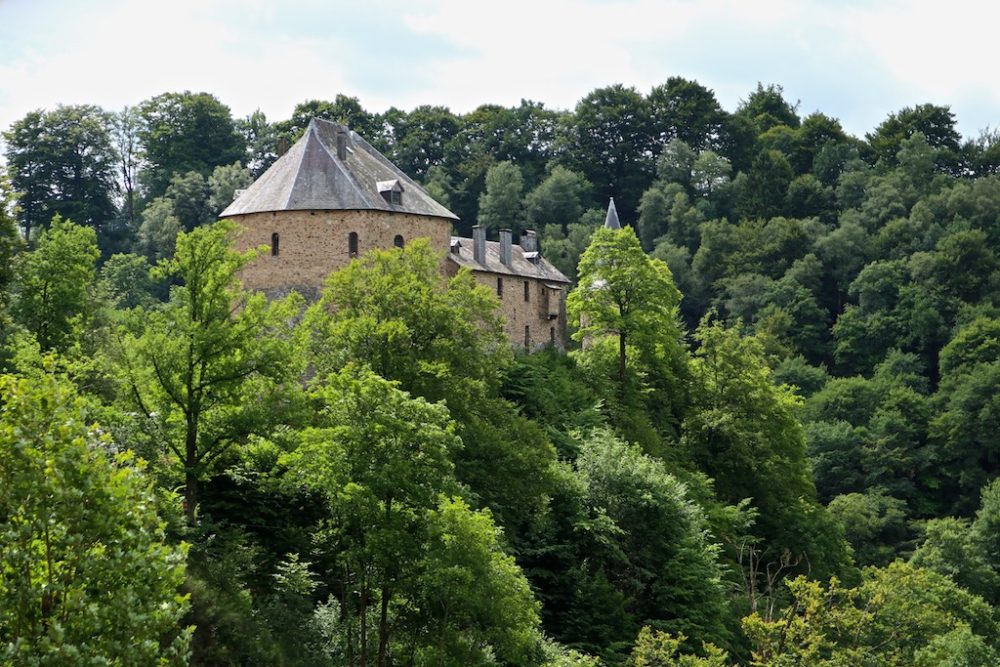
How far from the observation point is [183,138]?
91.4m

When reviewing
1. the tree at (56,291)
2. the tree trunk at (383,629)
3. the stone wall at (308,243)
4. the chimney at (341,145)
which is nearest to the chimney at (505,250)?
the chimney at (341,145)

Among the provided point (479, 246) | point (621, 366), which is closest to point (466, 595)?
point (621, 366)

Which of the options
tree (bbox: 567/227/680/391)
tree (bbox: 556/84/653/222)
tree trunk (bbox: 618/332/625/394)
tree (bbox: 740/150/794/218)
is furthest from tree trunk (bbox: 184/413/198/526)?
tree (bbox: 556/84/653/222)

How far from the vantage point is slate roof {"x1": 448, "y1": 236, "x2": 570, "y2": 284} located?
5703 cm

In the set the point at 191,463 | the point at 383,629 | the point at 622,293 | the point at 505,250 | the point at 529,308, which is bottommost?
the point at 383,629

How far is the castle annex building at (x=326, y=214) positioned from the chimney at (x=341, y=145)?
34mm

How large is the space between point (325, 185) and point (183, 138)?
4143 centimetres

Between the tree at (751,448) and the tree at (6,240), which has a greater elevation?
the tree at (6,240)

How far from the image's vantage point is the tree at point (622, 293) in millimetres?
54281

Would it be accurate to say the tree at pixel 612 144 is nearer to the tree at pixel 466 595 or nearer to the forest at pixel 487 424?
the forest at pixel 487 424

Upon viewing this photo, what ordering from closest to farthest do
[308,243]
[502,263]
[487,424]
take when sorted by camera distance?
[487,424]
[308,243]
[502,263]

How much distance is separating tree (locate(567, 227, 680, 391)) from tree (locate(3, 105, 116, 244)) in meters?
38.5

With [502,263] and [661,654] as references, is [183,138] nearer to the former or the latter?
[502,263]

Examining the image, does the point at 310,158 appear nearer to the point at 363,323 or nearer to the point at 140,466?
the point at 363,323
